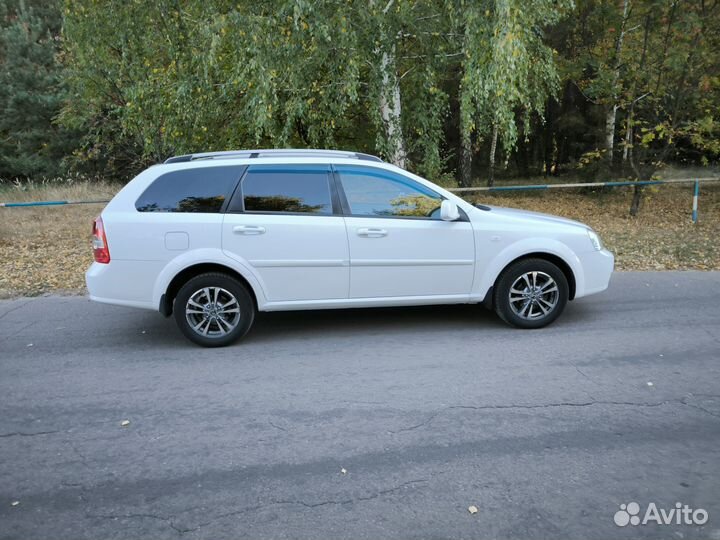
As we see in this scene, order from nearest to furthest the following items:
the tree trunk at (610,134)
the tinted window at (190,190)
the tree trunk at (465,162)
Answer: the tinted window at (190,190) < the tree trunk at (610,134) < the tree trunk at (465,162)

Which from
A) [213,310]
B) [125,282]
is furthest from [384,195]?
[125,282]

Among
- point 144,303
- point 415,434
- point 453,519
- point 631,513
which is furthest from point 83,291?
point 631,513

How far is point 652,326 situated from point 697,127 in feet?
32.2

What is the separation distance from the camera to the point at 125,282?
5590 mm

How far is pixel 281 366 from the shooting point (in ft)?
17.0

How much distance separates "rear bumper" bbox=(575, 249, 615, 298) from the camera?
6.10m

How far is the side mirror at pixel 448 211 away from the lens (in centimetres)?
574

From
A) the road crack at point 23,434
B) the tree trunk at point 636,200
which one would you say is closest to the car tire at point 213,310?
the road crack at point 23,434

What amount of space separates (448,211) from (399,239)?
0.54 meters

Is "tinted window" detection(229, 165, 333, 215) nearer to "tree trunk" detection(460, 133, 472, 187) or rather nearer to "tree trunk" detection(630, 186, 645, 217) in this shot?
"tree trunk" detection(630, 186, 645, 217)

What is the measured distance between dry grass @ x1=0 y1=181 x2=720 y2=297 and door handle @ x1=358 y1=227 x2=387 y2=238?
484 centimetres

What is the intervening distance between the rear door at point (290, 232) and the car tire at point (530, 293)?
5.24ft

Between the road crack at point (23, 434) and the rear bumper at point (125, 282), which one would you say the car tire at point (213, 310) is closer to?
the rear bumper at point (125, 282)

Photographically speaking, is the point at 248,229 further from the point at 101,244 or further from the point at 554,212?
the point at 554,212
